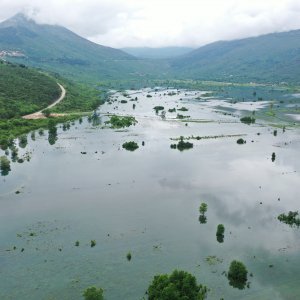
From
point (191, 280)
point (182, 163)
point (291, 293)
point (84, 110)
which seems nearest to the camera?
point (191, 280)

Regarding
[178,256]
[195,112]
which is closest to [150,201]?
[178,256]

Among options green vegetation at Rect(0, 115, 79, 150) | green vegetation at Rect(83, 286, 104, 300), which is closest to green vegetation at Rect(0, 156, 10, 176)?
green vegetation at Rect(0, 115, 79, 150)

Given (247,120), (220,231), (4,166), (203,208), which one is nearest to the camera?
(220,231)

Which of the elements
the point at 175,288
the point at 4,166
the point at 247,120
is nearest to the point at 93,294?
the point at 175,288

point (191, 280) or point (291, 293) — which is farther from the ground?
point (191, 280)

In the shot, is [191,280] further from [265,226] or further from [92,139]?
[92,139]

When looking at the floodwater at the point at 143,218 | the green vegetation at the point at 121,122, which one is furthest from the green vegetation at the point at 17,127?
the green vegetation at the point at 121,122

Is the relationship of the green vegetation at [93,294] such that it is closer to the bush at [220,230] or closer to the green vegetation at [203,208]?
the bush at [220,230]

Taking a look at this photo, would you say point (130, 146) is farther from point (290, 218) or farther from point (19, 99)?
point (19, 99)
